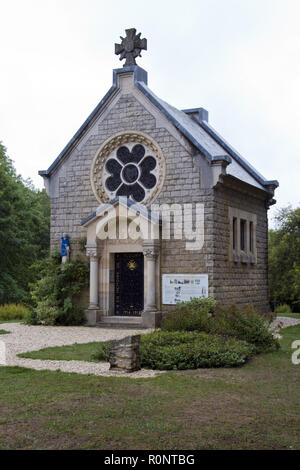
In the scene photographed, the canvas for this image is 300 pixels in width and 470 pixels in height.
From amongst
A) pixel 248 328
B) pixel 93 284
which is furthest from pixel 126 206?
pixel 248 328

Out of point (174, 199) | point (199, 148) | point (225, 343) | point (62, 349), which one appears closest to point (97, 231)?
point (174, 199)

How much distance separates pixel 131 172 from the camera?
2086 cm

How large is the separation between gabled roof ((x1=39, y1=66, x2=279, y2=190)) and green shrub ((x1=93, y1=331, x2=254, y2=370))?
7931 millimetres

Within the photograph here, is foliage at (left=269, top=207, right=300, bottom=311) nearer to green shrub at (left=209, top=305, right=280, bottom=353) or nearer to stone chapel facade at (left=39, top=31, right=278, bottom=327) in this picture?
stone chapel facade at (left=39, top=31, right=278, bottom=327)

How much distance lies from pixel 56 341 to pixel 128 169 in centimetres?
800

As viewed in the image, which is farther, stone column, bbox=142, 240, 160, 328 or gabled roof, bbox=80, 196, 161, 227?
gabled roof, bbox=80, 196, 161, 227

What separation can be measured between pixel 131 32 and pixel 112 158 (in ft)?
15.9

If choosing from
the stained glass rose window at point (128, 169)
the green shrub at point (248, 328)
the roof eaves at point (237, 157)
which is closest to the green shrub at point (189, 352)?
the green shrub at point (248, 328)

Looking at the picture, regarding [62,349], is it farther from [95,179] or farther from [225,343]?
[95,179]

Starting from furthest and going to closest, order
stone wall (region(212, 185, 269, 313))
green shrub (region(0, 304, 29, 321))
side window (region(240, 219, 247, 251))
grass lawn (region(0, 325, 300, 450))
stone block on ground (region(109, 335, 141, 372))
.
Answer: green shrub (region(0, 304, 29, 321)), side window (region(240, 219, 247, 251)), stone wall (region(212, 185, 269, 313)), stone block on ground (region(109, 335, 141, 372)), grass lawn (region(0, 325, 300, 450))

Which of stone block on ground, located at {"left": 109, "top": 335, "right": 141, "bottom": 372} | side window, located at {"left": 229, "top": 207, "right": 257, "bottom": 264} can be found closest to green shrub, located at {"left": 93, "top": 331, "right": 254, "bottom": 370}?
stone block on ground, located at {"left": 109, "top": 335, "right": 141, "bottom": 372}

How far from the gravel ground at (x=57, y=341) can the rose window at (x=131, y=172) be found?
16.6 feet

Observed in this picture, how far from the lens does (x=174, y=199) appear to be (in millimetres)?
19625

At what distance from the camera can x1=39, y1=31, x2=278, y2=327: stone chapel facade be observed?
62.6 ft
